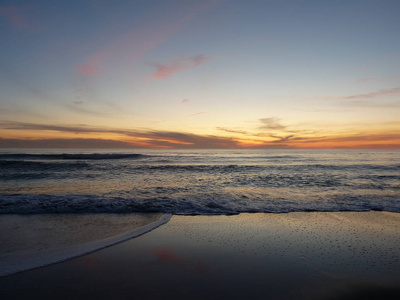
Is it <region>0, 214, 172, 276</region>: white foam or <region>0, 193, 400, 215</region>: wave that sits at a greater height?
<region>0, 214, 172, 276</region>: white foam

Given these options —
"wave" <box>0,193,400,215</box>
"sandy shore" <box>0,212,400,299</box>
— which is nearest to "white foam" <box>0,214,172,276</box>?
"sandy shore" <box>0,212,400,299</box>

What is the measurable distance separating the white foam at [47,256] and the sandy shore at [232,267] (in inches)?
8.2

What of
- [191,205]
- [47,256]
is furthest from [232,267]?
[191,205]

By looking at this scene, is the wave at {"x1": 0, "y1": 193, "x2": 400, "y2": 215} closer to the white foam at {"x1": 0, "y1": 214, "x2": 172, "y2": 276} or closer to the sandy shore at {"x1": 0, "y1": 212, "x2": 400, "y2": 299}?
the sandy shore at {"x1": 0, "y1": 212, "x2": 400, "y2": 299}

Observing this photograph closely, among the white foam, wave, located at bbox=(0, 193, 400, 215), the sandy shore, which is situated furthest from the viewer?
wave, located at bbox=(0, 193, 400, 215)

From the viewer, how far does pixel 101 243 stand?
5059 millimetres

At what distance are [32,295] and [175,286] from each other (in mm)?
2059

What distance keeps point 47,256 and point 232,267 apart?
145 inches

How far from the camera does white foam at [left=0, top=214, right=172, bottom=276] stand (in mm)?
3977

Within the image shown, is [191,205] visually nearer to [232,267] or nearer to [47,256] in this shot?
[232,267]

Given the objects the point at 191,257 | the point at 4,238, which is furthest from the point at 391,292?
the point at 4,238

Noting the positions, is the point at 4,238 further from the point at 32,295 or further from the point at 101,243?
the point at 32,295

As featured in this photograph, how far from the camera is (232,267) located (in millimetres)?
4012

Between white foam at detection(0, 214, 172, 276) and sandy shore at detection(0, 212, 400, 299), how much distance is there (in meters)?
0.21
